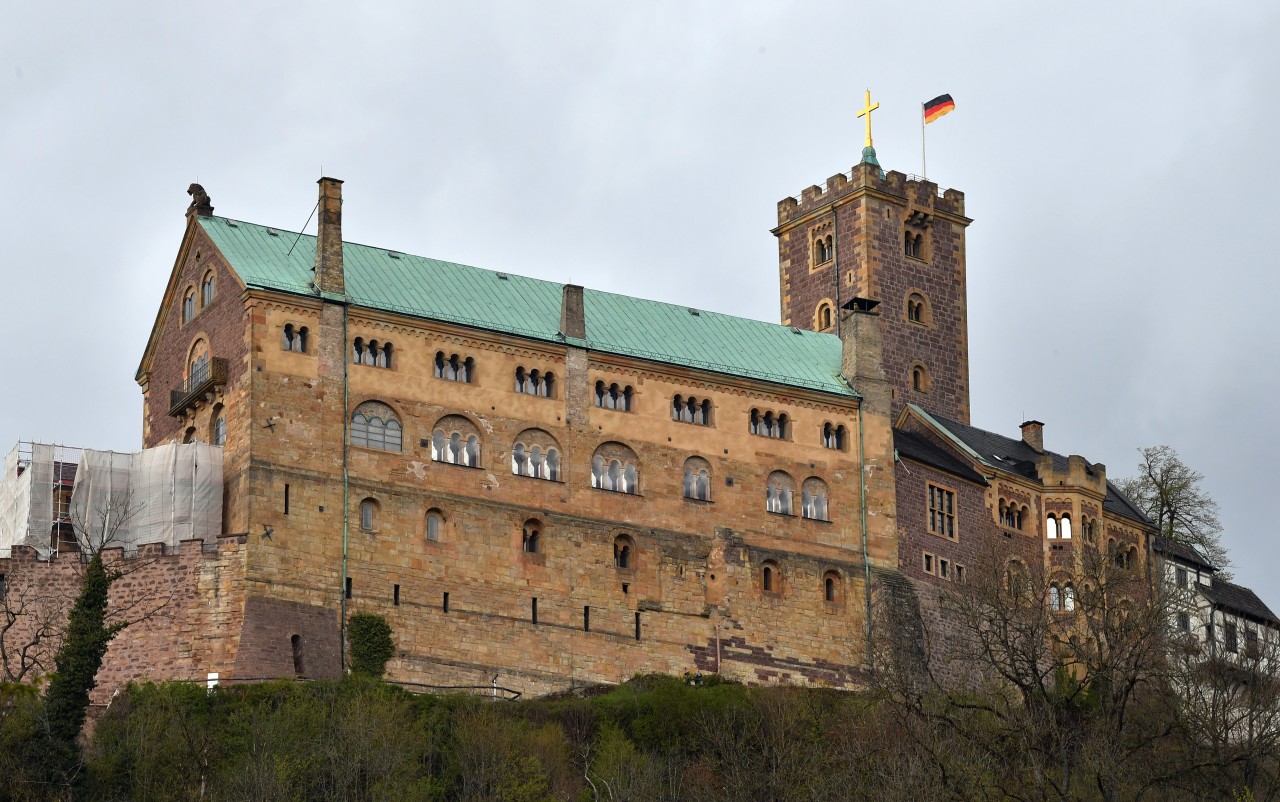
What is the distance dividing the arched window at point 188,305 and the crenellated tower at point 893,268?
96.7 ft

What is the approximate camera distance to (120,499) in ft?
327

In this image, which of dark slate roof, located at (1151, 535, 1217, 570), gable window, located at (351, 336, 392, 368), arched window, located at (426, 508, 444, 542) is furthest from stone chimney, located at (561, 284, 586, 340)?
dark slate roof, located at (1151, 535, 1217, 570)

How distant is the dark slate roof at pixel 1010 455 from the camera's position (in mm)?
117688

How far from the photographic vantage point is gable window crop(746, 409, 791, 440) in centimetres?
10906

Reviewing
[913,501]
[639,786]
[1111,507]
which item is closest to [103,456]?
[639,786]

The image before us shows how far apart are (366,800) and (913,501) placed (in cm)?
3278

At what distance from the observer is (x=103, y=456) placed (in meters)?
100

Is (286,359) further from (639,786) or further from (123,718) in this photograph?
(639,786)

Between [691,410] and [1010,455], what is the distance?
17729mm

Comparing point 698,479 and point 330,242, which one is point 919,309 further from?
point 330,242

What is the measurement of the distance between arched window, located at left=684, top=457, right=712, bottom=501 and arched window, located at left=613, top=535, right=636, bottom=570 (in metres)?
3.38

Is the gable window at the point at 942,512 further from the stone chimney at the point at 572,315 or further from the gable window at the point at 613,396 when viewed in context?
the stone chimney at the point at 572,315

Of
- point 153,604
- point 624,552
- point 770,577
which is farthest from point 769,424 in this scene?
point 153,604

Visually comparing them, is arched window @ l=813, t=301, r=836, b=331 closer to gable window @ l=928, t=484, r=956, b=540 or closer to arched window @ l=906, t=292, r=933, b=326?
arched window @ l=906, t=292, r=933, b=326
